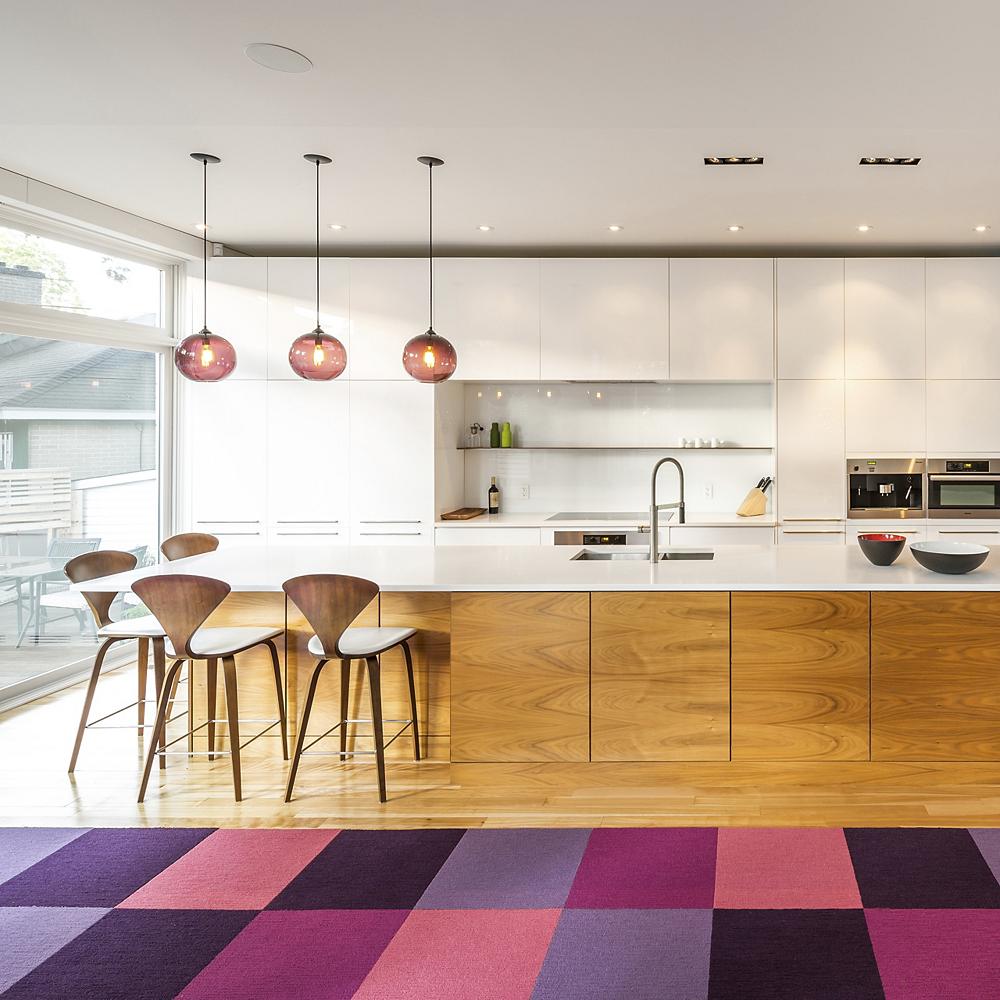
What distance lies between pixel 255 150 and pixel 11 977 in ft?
10.5

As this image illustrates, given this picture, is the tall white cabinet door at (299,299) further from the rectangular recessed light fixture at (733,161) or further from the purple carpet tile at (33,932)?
the purple carpet tile at (33,932)

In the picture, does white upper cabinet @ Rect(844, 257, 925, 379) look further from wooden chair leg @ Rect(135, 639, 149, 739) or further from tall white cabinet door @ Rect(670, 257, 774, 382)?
wooden chair leg @ Rect(135, 639, 149, 739)

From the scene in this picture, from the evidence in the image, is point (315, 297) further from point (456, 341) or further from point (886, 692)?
point (886, 692)

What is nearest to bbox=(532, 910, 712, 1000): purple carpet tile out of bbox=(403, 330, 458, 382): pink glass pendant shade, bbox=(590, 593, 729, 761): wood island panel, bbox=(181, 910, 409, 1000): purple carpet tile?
Answer: bbox=(181, 910, 409, 1000): purple carpet tile

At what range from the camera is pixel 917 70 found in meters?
2.67

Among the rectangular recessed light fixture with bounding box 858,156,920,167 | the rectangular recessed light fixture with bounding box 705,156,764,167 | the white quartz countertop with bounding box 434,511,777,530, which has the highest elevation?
the rectangular recessed light fixture with bounding box 705,156,764,167

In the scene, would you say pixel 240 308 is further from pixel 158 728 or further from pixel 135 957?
pixel 135 957

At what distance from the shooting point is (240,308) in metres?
5.39

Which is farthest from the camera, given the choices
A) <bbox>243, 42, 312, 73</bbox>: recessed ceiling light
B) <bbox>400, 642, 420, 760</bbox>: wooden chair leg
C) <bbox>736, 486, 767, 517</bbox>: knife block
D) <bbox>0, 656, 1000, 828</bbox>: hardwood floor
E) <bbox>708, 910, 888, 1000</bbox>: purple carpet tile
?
<bbox>736, 486, 767, 517</bbox>: knife block

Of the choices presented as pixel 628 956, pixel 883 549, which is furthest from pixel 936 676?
pixel 628 956

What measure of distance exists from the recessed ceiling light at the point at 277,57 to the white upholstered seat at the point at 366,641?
193 centimetres

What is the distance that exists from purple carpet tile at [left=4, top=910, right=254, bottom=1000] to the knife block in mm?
4086

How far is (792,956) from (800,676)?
3.92 ft

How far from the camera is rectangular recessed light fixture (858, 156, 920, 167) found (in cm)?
383
